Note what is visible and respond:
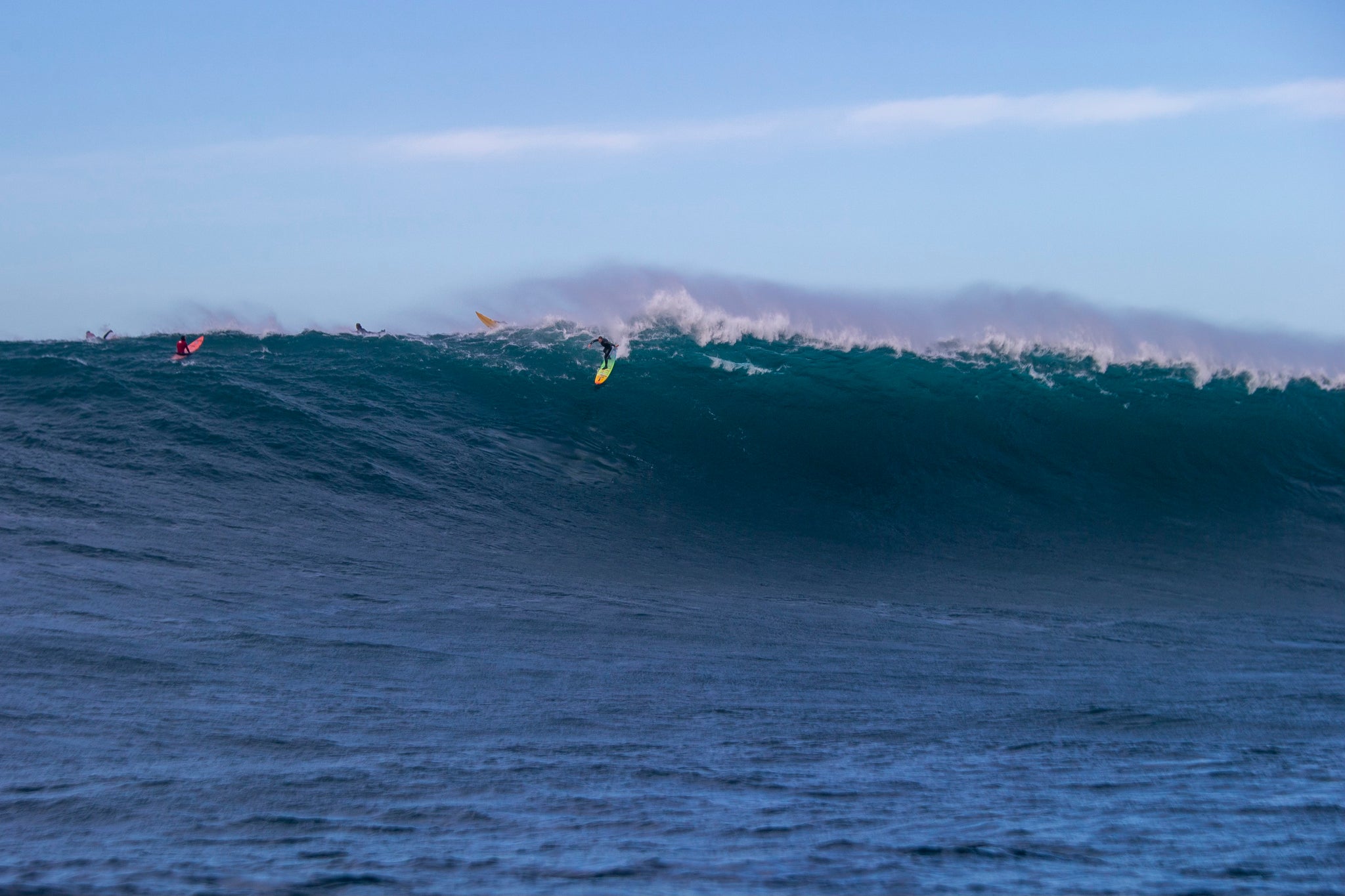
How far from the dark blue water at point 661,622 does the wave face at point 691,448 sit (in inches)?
3.5

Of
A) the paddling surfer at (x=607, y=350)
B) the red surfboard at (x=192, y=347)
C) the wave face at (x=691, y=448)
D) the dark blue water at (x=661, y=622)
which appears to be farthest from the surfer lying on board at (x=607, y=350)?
the red surfboard at (x=192, y=347)

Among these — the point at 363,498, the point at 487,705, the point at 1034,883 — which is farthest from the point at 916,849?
the point at 363,498

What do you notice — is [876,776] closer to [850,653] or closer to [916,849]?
[916,849]

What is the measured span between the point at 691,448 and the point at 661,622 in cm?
711

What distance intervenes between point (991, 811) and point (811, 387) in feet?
45.7

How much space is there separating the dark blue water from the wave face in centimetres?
9

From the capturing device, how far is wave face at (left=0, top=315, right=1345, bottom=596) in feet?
40.2

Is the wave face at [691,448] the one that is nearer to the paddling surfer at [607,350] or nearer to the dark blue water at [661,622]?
the dark blue water at [661,622]

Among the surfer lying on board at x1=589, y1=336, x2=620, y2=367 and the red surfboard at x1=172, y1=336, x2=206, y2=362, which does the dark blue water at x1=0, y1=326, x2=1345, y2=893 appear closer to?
the red surfboard at x1=172, y1=336, x2=206, y2=362

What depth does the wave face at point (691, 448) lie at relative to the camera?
40.2 ft

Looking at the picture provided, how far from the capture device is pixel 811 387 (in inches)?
704

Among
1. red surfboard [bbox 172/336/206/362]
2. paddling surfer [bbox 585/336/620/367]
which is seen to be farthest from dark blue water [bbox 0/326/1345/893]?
paddling surfer [bbox 585/336/620/367]

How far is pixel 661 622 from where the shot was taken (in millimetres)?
8703

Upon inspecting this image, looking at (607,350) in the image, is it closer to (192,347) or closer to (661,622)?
(192,347)
